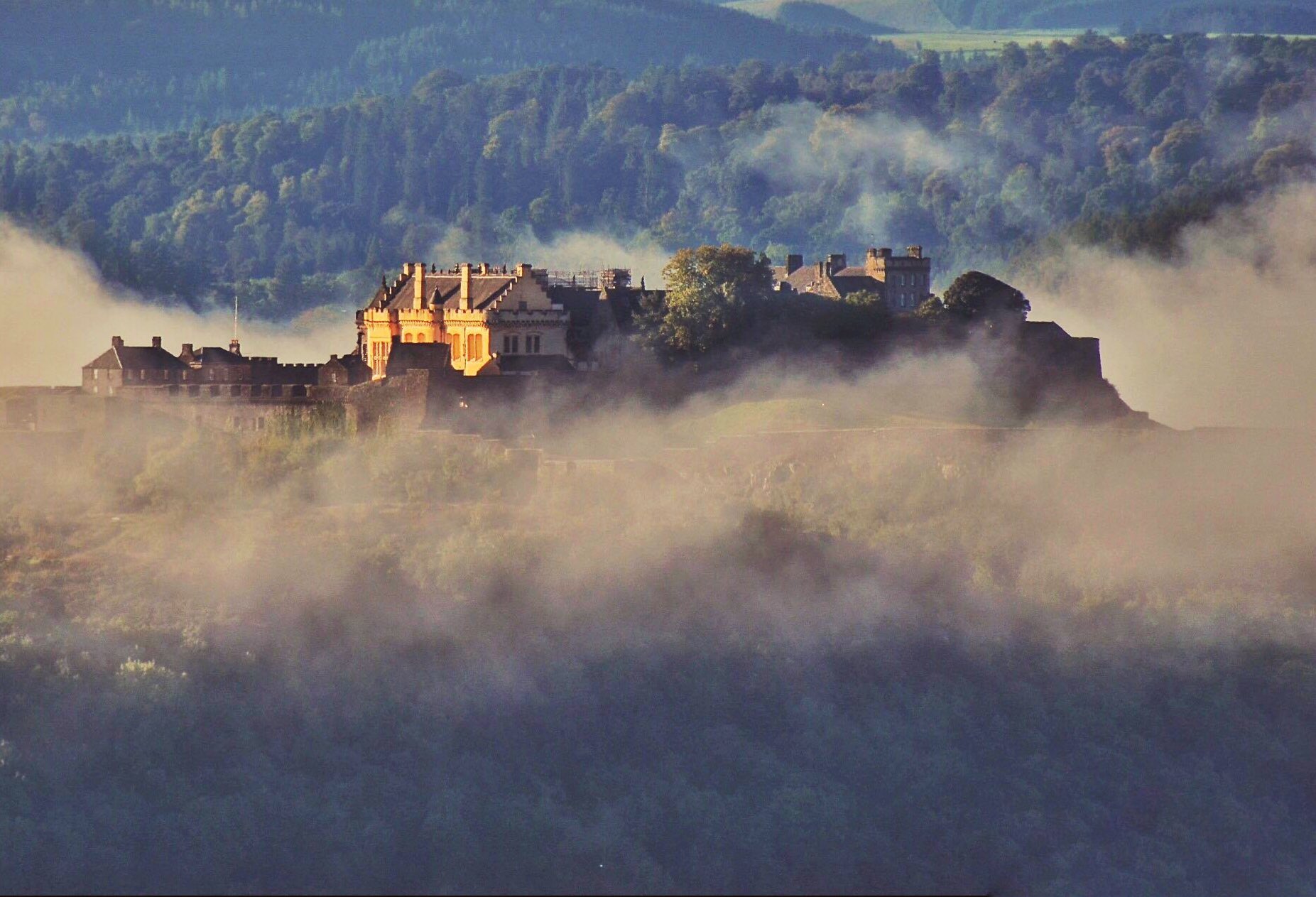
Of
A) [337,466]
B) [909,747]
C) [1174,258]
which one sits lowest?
[909,747]

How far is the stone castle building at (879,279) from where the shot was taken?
101438 millimetres

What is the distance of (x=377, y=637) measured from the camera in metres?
57.3

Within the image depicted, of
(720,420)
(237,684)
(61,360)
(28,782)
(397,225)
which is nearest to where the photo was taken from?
(28,782)

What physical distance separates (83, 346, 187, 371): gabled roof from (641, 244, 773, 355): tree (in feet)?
43.5

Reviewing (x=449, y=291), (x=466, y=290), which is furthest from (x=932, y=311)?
(x=449, y=291)

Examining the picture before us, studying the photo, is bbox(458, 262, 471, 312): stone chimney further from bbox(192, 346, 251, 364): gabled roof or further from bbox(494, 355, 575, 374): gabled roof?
bbox(192, 346, 251, 364): gabled roof

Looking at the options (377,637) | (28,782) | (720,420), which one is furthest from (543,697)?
(720,420)

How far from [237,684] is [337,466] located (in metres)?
14.3

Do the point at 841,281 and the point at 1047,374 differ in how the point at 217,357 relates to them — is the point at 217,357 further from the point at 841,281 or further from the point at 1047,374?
the point at 841,281

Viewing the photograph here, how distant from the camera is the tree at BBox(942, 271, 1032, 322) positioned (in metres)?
86.5

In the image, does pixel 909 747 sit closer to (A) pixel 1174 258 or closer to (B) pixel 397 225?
(A) pixel 1174 258

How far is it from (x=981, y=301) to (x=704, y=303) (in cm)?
1076

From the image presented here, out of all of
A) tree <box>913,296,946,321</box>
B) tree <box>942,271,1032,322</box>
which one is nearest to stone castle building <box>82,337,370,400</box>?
tree <box>913,296,946,321</box>

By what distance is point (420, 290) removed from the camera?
8438cm
